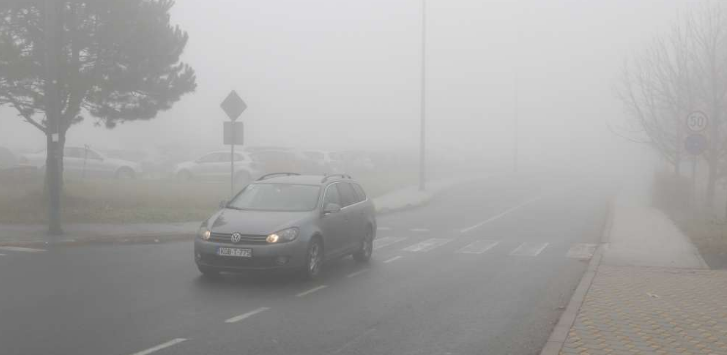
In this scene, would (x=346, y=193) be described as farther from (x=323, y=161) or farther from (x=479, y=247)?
(x=323, y=161)

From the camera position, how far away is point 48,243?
45.2 feet

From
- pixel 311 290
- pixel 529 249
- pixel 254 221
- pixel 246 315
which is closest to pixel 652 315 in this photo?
pixel 311 290

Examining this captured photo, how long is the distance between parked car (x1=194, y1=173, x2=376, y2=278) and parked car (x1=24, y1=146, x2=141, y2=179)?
19584 mm

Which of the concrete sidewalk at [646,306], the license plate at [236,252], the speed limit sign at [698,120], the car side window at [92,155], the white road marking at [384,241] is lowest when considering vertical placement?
the concrete sidewalk at [646,306]

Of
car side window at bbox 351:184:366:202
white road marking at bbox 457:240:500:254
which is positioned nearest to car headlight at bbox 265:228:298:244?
car side window at bbox 351:184:366:202

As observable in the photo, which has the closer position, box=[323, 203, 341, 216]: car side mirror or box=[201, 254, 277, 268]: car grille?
box=[201, 254, 277, 268]: car grille

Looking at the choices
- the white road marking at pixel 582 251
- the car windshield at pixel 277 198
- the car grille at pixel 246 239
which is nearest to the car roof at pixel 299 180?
the car windshield at pixel 277 198

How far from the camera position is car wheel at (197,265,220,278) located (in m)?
10.3

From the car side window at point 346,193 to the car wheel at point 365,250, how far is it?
0.70m

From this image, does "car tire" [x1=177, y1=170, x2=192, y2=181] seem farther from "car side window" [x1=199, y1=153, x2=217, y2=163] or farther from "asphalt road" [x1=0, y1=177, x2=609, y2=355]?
"asphalt road" [x1=0, y1=177, x2=609, y2=355]

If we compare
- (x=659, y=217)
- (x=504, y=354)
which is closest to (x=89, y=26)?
(x=504, y=354)

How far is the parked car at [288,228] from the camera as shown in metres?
10.1

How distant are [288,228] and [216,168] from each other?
2252 centimetres

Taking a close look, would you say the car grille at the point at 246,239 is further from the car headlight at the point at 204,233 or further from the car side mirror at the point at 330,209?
the car side mirror at the point at 330,209
